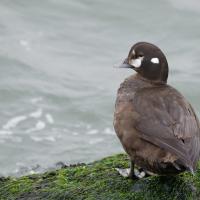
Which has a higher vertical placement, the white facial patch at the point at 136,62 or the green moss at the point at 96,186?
the white facial patch at the point at 136,62

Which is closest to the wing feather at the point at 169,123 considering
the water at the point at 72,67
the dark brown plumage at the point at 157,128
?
the dark brown plumage at the point at 157,128

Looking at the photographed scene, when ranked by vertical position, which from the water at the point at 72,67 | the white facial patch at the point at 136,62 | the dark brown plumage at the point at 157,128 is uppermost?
the white facial patch at the point at 136,62

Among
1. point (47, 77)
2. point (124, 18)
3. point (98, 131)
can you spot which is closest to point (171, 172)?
point (98, 131)

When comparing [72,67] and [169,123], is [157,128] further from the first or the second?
[72,67]

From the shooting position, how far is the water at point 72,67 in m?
13.4

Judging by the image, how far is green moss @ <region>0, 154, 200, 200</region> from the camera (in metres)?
6.07

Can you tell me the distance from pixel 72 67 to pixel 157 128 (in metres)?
10.3

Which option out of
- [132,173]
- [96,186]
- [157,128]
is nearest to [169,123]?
[157,128]

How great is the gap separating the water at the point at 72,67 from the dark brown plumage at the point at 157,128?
475cm

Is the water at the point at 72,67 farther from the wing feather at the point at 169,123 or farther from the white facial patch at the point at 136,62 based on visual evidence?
the wing feather at the point at 169,123

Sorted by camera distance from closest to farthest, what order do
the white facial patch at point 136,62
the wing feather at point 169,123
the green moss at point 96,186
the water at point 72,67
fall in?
the wing feather at point 169,123 < the green moss at point 96,186 < the white facial patch at point 136,62 < the water at point 72,67

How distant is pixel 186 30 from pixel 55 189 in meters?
12.5

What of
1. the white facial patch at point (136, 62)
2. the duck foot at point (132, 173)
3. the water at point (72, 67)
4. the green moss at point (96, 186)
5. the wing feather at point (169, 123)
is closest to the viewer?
the wing feather at point (169, 123)

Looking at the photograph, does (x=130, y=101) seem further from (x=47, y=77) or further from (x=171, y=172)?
(x=47, y=77)
